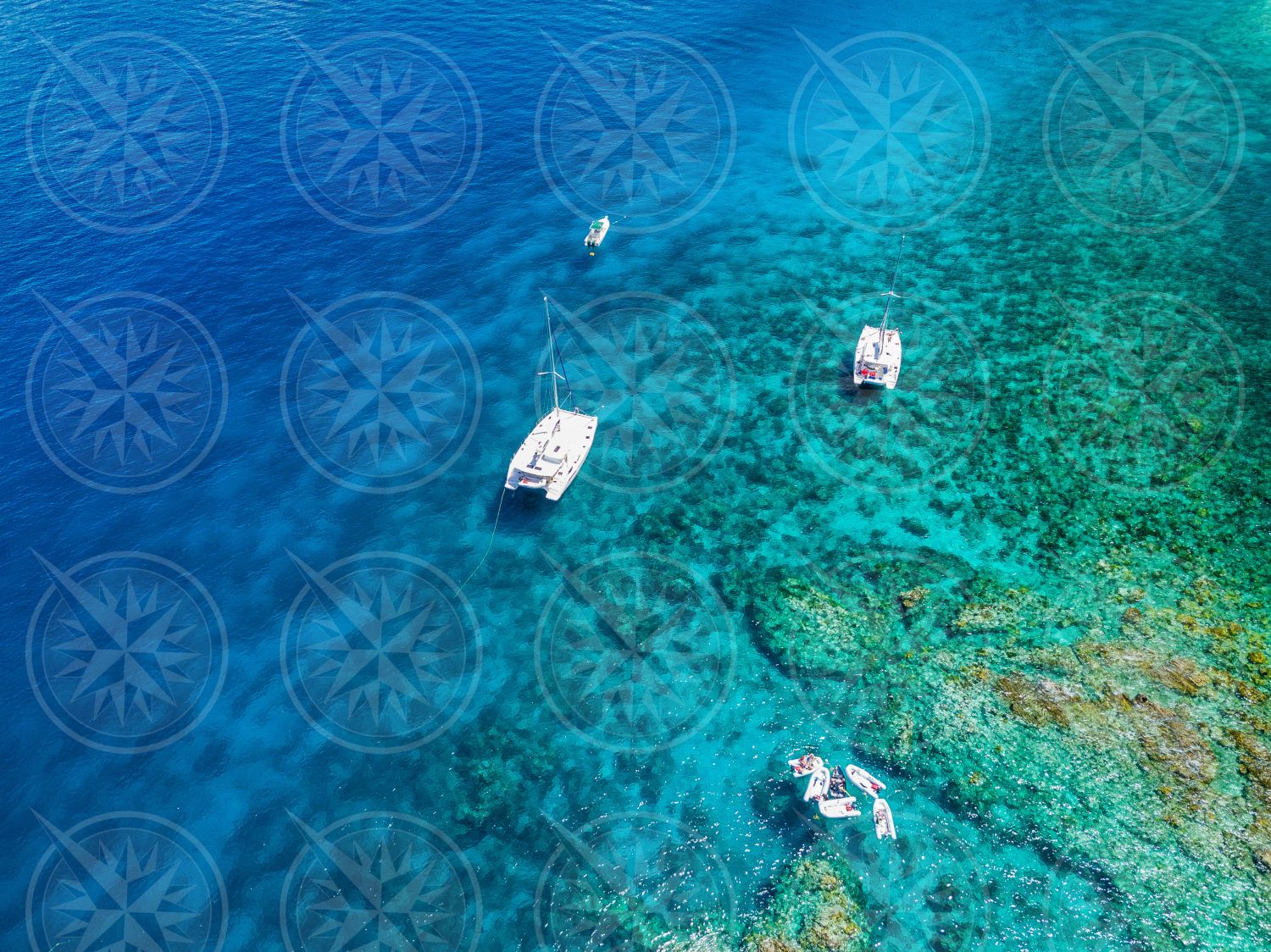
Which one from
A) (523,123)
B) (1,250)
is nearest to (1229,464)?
(523,123)

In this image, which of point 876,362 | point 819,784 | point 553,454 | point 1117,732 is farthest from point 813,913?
point 876,362

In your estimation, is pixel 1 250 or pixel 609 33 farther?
pixel 609 33

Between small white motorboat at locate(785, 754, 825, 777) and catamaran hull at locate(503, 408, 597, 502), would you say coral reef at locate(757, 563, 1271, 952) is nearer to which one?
small white motorboat at locate(785, 754, 825, 777)

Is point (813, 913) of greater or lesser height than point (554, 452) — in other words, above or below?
below

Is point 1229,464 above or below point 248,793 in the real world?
above

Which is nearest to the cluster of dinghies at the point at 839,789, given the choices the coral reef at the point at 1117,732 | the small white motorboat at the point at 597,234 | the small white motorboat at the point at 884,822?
the small white motorboat at the point at 884,822

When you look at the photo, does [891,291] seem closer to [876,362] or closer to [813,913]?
[876,362]

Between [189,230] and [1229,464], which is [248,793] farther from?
[1229,464]
